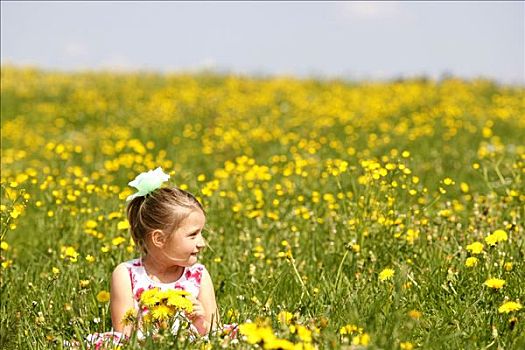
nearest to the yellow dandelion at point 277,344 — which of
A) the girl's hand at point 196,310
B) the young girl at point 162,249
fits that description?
the girl's hand at point 196,310

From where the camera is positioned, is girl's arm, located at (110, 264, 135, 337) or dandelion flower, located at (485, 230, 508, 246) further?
girl's arm, located at (110, 264, 135, 337)

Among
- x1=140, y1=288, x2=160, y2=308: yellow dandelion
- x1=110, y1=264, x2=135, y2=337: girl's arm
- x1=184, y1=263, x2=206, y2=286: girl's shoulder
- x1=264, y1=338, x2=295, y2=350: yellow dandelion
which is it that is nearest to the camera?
x1=264, y1=338, x2=295, y2=350: yellow dandelion

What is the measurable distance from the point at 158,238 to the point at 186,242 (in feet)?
0.43

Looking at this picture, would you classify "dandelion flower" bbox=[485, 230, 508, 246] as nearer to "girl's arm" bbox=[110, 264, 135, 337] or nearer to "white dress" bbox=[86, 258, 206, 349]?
"white dress" bbox=[86, 258, 206, 349]

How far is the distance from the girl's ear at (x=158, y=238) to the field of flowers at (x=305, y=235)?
342mm

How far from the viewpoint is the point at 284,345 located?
2082 millimetres

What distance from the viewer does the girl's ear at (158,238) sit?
344 cm

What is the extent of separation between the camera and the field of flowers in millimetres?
2982

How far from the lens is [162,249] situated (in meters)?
3.47

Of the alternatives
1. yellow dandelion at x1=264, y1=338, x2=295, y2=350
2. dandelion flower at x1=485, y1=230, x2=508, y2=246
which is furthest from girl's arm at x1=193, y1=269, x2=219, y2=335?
yellow dandelion at x1=264, y1=338, x2=295, y2=350


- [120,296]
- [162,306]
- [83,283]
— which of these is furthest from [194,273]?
[162,306]

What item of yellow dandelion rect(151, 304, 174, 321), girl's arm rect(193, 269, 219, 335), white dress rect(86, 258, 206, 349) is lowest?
girl's arm rect(193, 269, 219, 335)

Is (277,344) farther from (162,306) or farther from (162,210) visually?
(162,210)

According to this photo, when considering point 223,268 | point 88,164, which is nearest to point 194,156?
point 88,164
